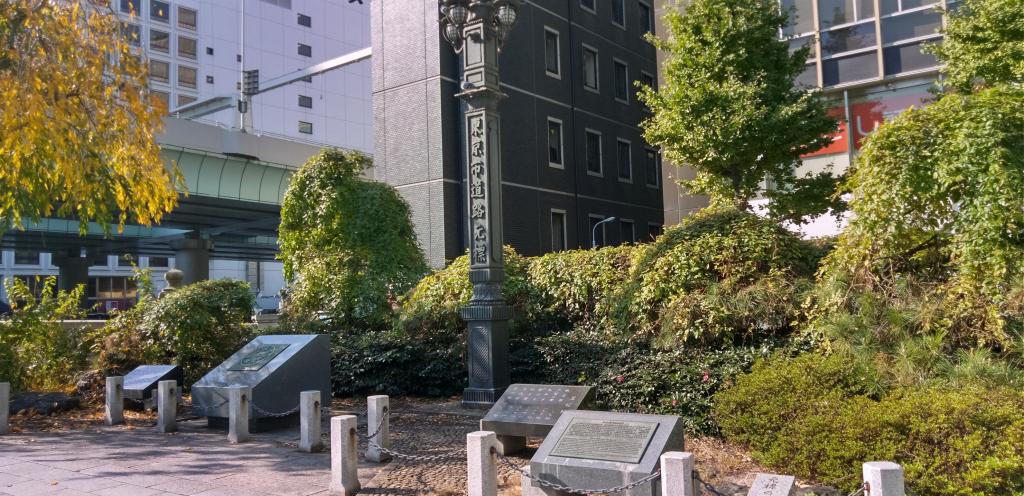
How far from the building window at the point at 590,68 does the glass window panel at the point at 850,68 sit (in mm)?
9543

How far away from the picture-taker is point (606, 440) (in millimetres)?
6691

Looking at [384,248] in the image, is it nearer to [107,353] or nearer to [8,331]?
[107,353]

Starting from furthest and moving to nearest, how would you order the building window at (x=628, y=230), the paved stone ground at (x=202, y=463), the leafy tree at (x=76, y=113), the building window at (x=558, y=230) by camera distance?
the building window at (x=628, y=230), the building window at (x=558, y=230), the leafy tree at (x=76, y=113), the paved stone ground at (x=202, y=463)

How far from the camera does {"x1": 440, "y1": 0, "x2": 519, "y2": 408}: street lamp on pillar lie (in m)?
11.7

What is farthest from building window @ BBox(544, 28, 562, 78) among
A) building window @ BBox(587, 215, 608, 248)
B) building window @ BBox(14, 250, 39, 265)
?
building window @ BBox(14, 250, 39, 265)

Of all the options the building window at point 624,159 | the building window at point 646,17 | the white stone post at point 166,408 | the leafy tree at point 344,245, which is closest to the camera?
the white stone post at point 166,408

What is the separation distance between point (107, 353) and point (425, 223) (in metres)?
12.1

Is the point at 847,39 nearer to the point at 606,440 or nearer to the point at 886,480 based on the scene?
the point at 606,440

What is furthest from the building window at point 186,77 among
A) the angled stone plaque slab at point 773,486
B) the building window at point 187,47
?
the angled stone plaque slab at point 773,486

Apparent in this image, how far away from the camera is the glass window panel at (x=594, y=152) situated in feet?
103

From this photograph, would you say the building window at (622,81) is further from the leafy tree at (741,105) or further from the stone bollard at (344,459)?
the stone bollard at (344,459)

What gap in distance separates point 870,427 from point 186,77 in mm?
71168

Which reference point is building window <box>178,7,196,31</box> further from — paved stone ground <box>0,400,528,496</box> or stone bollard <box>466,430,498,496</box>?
stone bollard <box>466,430,498,496</box>

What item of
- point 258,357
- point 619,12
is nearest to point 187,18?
point 619,12
